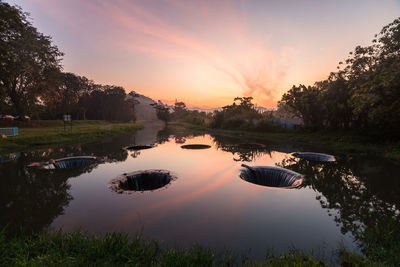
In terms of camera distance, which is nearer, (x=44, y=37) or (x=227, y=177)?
(x=227, y=177)

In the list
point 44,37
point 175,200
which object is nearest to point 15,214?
point 175,200

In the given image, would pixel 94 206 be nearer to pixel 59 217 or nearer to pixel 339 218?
pixel 59 217

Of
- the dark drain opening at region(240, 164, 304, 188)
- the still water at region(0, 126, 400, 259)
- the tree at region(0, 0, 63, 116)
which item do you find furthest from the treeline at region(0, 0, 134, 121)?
the dark drain opening at region(240, 164, 304, 188)

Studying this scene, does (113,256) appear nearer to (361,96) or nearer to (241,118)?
(361,96)

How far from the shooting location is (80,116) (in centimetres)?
7969

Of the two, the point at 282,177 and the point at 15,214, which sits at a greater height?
the point at 282,177

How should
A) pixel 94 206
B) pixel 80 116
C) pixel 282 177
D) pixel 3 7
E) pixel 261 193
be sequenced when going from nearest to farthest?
pixel 94 206
pixel 261 193
pixel 282 177
pixel 3 7
pixel 80 116

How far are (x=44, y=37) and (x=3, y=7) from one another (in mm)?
13472

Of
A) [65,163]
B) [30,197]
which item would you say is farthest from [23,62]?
[30,197]

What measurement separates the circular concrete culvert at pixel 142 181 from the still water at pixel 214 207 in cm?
79

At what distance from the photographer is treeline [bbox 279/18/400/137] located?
64.7 ft

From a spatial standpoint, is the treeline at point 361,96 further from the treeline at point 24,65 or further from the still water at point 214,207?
the treeline at point 24,65

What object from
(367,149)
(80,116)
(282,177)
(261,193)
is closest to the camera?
(261,193)

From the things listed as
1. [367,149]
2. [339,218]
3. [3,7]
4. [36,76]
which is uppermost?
[3,7]
